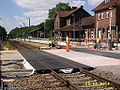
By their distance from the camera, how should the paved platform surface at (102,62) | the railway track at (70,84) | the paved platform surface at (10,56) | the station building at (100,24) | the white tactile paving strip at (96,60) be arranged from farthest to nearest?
the station building at (100,24) < the paved platform surface at (10,56) < the white tactile paving strip at (96,60) < the paved platform surface at (102,62) < the railway track at (70,84)

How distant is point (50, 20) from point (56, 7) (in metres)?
6.43

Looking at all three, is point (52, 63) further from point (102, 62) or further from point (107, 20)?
point (107, 20)

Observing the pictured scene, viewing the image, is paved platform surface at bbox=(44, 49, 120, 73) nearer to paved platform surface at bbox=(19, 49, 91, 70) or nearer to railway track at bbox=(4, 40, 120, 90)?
paved platform surface at bbox=(19, 49, 91, 70)

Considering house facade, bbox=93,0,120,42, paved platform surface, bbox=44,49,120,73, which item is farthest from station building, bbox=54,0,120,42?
paved platform surface, bbox=44,49,120,73

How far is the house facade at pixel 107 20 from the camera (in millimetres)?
42381

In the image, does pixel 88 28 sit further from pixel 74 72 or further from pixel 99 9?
pixel 74 72

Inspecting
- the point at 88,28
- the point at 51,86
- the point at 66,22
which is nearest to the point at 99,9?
the point at 88,28

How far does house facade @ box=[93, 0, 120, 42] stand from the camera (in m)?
42.4

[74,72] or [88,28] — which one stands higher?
[88,28]

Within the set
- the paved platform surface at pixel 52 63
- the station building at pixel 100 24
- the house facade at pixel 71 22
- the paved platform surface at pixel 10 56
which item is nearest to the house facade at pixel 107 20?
the station building at pixel 100 24

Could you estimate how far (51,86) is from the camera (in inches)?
338

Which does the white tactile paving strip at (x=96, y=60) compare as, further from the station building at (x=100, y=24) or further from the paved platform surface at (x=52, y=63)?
the station building at (x=100, y=24)

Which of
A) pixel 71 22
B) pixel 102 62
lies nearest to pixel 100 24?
pixel 71 22

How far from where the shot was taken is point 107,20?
151 feet
